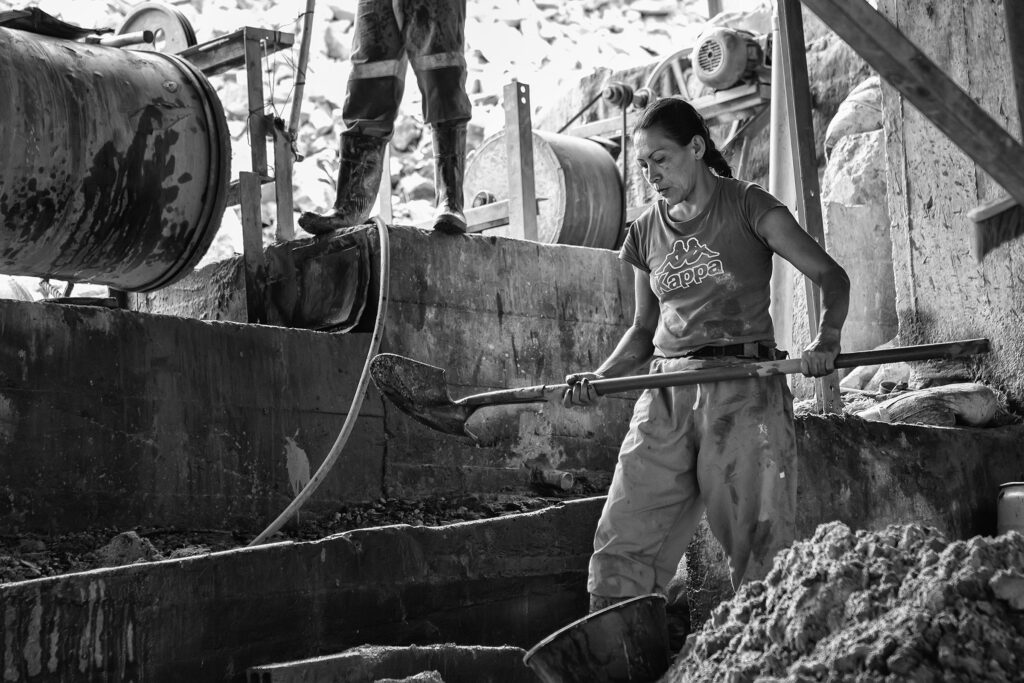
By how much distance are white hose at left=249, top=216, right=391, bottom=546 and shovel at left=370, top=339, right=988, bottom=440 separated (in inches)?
16.3

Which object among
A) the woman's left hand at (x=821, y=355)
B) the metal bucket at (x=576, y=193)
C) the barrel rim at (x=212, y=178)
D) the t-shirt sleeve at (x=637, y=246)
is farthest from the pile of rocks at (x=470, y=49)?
the woman's left hand at (x=821, y=355)

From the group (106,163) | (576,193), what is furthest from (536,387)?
(576,193)

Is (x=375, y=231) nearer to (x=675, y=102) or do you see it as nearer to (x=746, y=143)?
(x=675, y=102)

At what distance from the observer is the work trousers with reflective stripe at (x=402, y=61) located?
6.74 meters

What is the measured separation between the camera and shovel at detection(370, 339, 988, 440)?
155 inches

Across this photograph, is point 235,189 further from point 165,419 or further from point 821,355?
point 821,355

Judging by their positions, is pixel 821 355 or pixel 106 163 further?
pixel 106 163

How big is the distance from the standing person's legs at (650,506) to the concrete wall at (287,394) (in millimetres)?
2094

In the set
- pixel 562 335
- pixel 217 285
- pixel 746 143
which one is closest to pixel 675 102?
pixel 562 335

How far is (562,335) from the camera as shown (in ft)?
22.9

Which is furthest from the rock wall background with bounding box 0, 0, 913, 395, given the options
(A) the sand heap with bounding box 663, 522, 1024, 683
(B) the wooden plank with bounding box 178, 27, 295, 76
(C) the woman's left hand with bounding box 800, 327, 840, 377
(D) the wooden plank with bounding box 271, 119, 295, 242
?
(A) the sand heap with bounding box 663, 522, 1024, 683

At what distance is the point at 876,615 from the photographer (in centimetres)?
294

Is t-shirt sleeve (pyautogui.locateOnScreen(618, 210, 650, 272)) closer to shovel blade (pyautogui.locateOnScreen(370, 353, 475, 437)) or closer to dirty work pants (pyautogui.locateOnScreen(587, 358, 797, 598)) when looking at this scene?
dirty work pants (pyautogui.locateOnScreen(587, 358, 797, 598))

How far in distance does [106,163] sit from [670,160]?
111 inches
